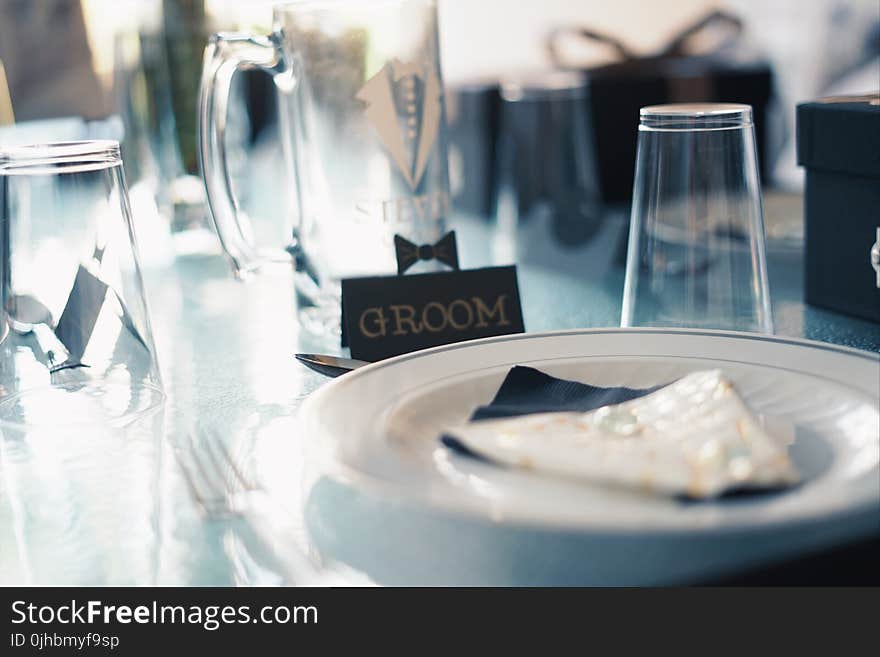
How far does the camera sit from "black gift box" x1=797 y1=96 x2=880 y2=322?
0.74 m

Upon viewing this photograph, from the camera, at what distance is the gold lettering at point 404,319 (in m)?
0.70

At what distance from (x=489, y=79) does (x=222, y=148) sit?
3.54ft

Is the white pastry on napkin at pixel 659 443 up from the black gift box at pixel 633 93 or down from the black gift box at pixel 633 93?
down

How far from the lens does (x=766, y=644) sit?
14.8 inches

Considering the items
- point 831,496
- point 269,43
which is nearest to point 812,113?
point 269,43

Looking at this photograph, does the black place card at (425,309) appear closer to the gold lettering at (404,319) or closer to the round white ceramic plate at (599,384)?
the gold lettering at (404,319)

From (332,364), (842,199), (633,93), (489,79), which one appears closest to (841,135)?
(842,199)

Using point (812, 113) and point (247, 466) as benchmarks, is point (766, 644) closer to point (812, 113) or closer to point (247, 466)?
point (247, 466)

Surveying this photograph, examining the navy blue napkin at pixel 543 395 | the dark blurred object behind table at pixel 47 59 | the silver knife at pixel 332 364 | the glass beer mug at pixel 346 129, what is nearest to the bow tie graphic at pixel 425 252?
the glass beer mug at pixel 346 129

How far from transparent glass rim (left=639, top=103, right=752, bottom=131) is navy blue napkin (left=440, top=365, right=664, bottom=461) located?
22 centimetres

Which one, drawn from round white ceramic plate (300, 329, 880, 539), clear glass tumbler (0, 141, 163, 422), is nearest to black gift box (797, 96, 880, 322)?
round white ceramic plate (300, 329, 880, 539)

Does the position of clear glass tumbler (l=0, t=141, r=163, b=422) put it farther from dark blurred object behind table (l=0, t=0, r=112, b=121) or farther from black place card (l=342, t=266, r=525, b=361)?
dark blurred object behind table (l=0, t=0, r=112, b=121)

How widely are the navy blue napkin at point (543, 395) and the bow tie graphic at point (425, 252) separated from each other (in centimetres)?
23

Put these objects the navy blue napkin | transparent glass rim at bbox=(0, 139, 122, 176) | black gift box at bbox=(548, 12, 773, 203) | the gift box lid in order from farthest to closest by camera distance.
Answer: black gift box at bbox=(548, 12, 773, 203) → the gift box lid → transparent glass rim at bbox=(0, 139, 122, 176) → the navy blue napkin
